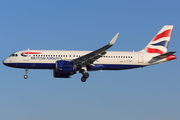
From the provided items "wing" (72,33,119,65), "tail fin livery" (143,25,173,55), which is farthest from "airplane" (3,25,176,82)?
"tail fin livery" (143,25,173,55)

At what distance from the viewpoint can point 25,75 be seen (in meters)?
53.5

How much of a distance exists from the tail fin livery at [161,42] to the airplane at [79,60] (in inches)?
46.9

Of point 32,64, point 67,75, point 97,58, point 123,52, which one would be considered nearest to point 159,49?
point 123,52

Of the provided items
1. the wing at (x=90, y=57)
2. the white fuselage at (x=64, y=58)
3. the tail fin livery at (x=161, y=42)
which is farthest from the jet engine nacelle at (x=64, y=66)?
A: the tail fin livery at (x=161, y=42)

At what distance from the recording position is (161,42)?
58.9m

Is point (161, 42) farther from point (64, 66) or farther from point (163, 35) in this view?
point (64, 66)

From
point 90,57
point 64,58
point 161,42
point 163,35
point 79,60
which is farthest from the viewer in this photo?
point 163,35

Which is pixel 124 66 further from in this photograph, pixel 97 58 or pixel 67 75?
pixel 67 75

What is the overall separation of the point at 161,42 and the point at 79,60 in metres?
15.4

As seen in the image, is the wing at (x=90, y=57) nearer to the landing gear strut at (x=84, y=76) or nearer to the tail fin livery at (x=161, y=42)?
the landing gear strut at (x=84, y=76)

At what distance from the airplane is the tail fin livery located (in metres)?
1.19

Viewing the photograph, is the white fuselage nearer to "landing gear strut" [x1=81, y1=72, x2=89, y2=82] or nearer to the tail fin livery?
"landing gear strut" [x1=81, y1=72, x2=89, y2=82]

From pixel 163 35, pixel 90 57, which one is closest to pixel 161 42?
pixel 163 35

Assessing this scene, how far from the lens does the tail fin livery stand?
58.0 m
